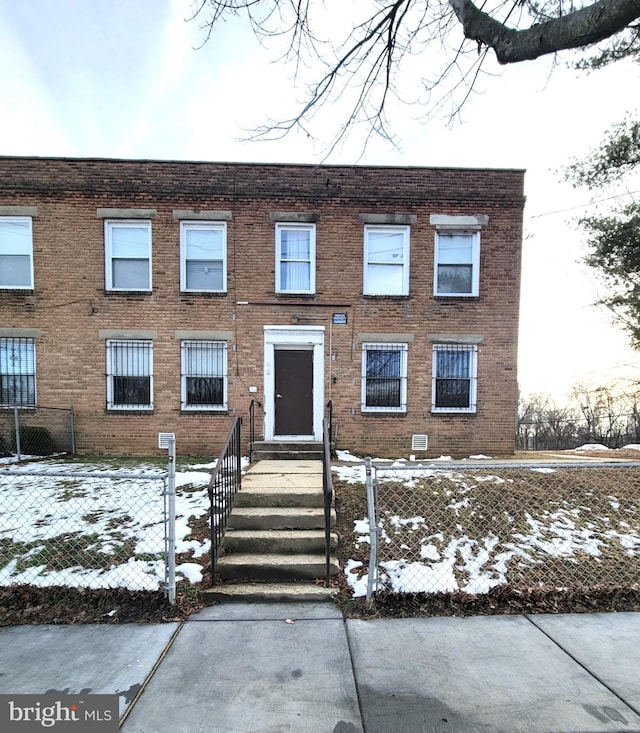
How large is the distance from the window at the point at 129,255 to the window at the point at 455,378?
696 centimetres

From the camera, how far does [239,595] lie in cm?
350

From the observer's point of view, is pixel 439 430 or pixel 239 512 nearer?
pixel 239 512

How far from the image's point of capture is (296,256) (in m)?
8.75

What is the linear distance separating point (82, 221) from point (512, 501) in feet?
32.7

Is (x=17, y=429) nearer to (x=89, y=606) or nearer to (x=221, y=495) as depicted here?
(x=89, y=606)

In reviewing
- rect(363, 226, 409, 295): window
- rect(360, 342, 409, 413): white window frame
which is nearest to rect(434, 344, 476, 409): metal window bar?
rect(360, 342, 409, 413): white window frame

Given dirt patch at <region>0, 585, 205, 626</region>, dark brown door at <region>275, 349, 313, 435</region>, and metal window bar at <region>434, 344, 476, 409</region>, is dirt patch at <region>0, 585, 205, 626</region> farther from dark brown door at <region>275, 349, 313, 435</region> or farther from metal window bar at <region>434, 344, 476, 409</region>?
metal window bar at <region>434, 344, 476, 409</region>

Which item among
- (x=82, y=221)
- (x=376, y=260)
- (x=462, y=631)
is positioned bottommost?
(x=462, y=631)

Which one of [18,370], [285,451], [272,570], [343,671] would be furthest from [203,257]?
[343,671]

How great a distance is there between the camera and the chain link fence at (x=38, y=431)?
834cm

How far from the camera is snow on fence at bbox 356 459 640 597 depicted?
142 inches

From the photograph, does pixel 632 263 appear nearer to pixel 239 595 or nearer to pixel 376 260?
pixel 376 260

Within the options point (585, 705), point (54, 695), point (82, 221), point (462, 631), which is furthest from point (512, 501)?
point (82, 221)

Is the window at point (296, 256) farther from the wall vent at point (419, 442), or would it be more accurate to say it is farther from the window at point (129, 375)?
the wall vent at point (419, 442)
